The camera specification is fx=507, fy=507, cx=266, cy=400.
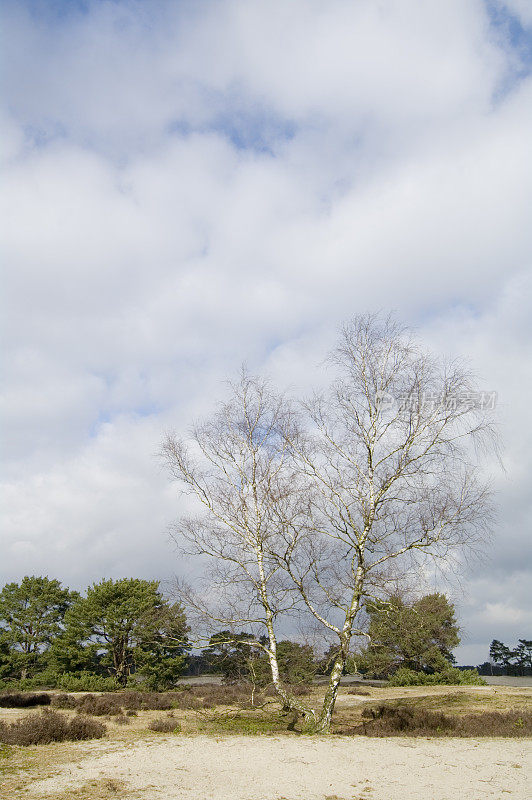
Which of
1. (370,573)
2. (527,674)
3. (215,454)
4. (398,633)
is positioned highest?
(215,454)

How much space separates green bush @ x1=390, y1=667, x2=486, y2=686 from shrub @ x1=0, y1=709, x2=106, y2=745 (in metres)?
25.1

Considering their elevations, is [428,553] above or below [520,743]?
Result: above

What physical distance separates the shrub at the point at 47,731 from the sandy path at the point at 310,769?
4.87 ft

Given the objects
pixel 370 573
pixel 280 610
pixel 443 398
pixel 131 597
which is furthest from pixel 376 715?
pixel 131 597

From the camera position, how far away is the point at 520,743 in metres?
11.1

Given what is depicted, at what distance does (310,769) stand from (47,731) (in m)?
6.27

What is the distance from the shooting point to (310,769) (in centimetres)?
872

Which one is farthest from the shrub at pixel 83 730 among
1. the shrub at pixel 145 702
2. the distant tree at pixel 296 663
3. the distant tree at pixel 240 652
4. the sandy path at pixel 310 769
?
the shrub at pixel 145 702

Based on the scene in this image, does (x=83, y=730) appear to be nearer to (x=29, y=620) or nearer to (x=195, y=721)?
(x=195, y=721)

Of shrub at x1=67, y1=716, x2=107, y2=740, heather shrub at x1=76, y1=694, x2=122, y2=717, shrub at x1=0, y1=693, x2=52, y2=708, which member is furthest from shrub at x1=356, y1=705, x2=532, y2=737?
shrub at x1=0, y1=693, x2=52, y2=708

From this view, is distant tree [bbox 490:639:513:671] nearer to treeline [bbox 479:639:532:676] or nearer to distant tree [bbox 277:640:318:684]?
treeline [bbox 479:639:532:676]

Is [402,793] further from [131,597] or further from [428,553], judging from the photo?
[131,597]

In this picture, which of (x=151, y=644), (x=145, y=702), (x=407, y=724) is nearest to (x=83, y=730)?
(x=407, y=724)

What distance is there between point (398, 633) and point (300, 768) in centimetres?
409
